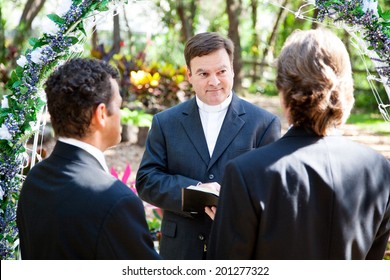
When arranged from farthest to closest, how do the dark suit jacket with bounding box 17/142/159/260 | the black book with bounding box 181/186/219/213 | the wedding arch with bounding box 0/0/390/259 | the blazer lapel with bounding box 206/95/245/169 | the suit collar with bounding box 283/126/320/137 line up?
1. the wedding arch with bounding box 0/0/390/259
2. the blazer lapel with bounding box 206/95/245/169
3. the black book with bounding box 181/186/219/213
4. the suit collar with bounding box 283/126/320/137
5. the dark suit jacket with bounding box 17/142/159/260

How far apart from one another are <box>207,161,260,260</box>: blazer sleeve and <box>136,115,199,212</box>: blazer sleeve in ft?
3.03

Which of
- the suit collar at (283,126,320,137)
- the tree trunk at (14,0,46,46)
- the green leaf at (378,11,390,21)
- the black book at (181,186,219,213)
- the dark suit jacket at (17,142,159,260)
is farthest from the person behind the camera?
the tree trunk at (14,0,46,46)

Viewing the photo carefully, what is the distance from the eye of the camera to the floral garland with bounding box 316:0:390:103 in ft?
9.91

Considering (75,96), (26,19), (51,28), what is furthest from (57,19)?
(26,19)

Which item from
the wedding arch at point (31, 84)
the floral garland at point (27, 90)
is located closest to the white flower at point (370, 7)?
the wedding arch at point (31, 84)

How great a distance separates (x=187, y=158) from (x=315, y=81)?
48.8 inches

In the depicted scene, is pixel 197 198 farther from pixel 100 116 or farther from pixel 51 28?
pixel 51 28

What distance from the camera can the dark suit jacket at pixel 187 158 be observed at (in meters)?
3.09

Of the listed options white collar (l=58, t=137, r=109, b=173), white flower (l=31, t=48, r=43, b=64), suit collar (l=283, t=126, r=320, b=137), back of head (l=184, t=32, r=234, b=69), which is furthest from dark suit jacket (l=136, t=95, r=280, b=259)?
suit collar (l=283, t=126, r=320, b=137)

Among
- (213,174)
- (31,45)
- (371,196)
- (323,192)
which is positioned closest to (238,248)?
(323,192)

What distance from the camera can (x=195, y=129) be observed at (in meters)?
3.22

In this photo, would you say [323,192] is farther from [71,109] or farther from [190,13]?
[190,13]

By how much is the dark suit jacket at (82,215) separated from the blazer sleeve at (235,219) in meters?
0.26

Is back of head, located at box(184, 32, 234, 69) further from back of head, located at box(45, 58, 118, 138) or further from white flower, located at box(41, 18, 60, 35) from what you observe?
back of head, located at box(45, 58, 118, 138)
